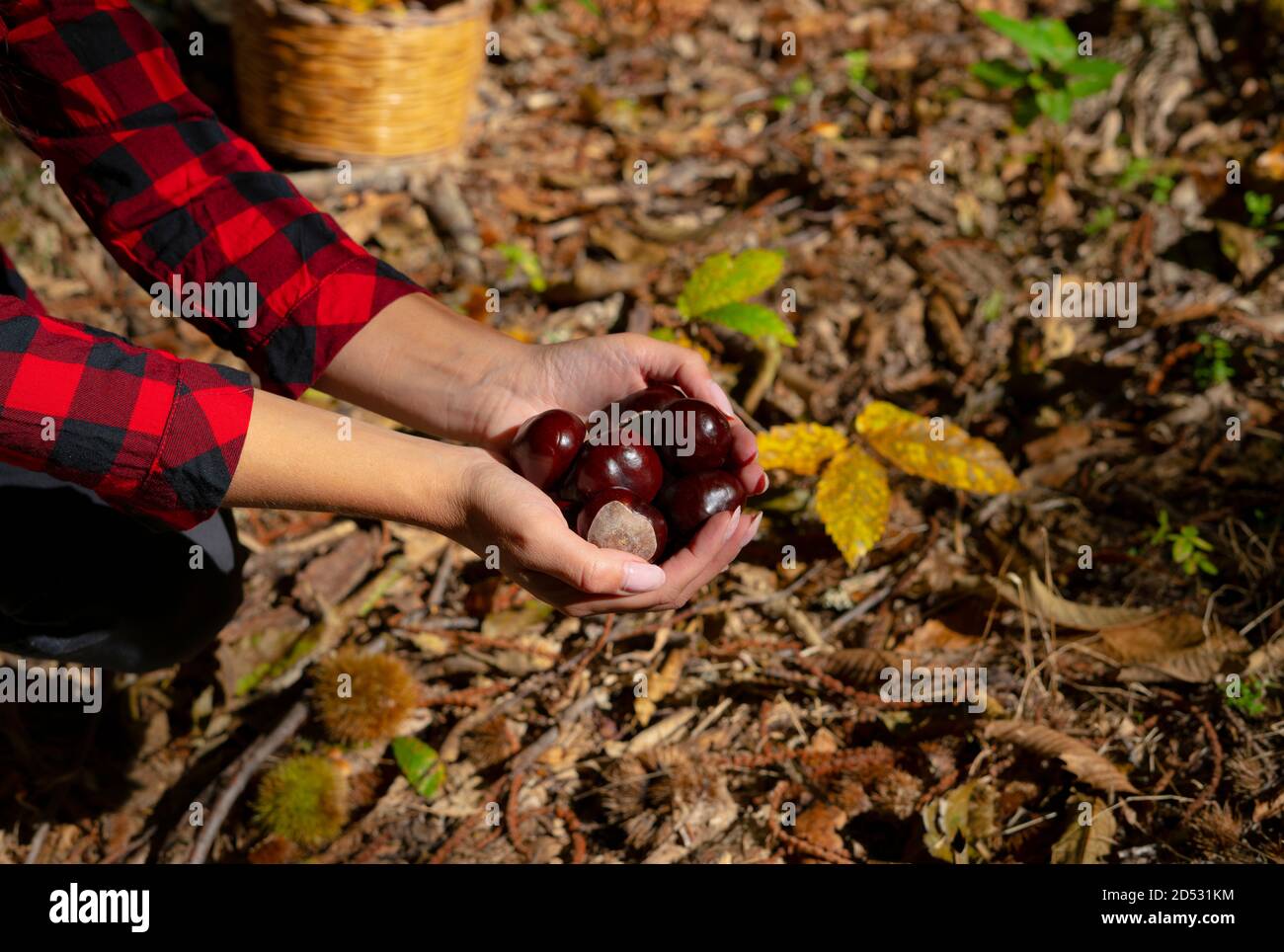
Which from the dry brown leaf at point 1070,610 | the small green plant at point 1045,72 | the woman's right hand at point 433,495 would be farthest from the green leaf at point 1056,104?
the woman's right hand at point 433,495

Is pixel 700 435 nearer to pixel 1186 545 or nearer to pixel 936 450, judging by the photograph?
pixel 936 450

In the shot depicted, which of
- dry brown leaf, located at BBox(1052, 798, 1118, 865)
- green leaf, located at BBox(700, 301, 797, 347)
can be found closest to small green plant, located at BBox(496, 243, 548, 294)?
green leaf, located at BBox(700, 301, 797, 347)

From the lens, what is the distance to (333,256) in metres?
1.83

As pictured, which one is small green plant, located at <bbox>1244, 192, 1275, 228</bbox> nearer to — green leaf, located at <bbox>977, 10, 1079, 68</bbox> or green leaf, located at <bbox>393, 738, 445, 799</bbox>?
green leaf, located at <bbox>977, 10, 1079, 68</bbox>

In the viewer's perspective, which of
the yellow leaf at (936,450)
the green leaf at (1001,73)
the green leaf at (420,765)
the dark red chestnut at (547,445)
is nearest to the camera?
the dark red chestnut at (547,445)

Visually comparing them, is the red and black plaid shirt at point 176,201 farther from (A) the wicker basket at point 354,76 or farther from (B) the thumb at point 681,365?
(A) the wicker basket at point 354,76

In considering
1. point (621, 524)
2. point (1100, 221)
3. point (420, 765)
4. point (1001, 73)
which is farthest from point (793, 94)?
point (420, 765)

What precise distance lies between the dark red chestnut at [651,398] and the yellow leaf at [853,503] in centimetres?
45

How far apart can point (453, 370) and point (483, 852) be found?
979 mm

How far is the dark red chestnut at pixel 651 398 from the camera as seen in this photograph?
186 cm

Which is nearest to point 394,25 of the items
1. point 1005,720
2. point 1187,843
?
point 1005,720

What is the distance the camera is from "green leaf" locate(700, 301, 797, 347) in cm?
236

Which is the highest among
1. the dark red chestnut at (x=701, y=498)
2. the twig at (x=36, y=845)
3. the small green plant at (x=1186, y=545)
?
the dark red chestnut at (x=701, y=498)

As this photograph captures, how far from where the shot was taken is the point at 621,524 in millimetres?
1734
